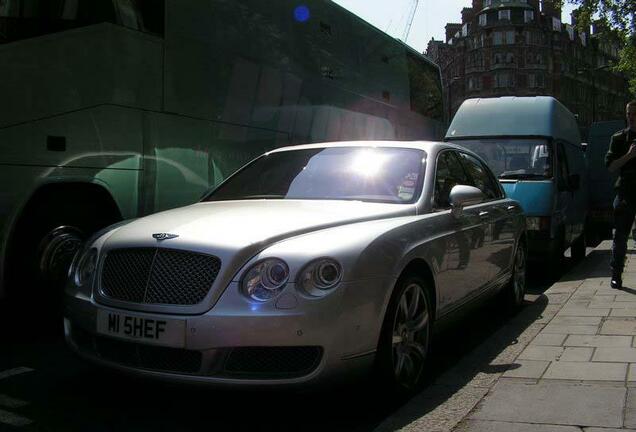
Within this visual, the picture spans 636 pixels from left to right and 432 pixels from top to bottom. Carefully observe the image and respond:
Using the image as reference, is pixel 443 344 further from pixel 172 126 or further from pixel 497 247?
pixel 172 126

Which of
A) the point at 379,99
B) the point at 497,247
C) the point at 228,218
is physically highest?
the point at 379,99

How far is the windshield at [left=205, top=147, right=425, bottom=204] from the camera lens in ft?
14.0

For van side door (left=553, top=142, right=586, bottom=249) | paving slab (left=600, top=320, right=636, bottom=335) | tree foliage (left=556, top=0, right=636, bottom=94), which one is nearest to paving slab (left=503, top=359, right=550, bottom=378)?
paving slab (left=600, top=320, right=636, bottom=335)

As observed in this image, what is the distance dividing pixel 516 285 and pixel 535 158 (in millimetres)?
3494

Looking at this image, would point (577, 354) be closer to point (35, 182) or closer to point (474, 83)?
point (35, 182)

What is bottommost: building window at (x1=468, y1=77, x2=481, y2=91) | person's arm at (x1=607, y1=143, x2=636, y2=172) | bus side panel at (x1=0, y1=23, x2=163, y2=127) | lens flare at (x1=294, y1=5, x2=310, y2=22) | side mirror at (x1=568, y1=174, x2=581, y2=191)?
side mirror at (x1=568, y1=174, x2=581, y2=191)

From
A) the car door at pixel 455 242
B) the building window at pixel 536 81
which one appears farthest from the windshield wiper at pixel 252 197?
the building window at pixel 536 81

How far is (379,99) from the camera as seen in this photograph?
10984mm

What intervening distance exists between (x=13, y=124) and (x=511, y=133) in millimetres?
7124

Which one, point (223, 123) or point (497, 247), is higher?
point (223, 123)

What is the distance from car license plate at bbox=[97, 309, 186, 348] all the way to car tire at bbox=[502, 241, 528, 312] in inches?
153

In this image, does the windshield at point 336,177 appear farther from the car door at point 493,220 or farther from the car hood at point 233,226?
the car door at point 493,220

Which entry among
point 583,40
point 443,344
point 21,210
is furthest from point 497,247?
point 583,40

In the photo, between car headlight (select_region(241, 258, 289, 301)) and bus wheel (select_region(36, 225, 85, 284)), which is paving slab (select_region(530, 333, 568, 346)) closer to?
car headlight (select_region(241, 258, 289, 301))
